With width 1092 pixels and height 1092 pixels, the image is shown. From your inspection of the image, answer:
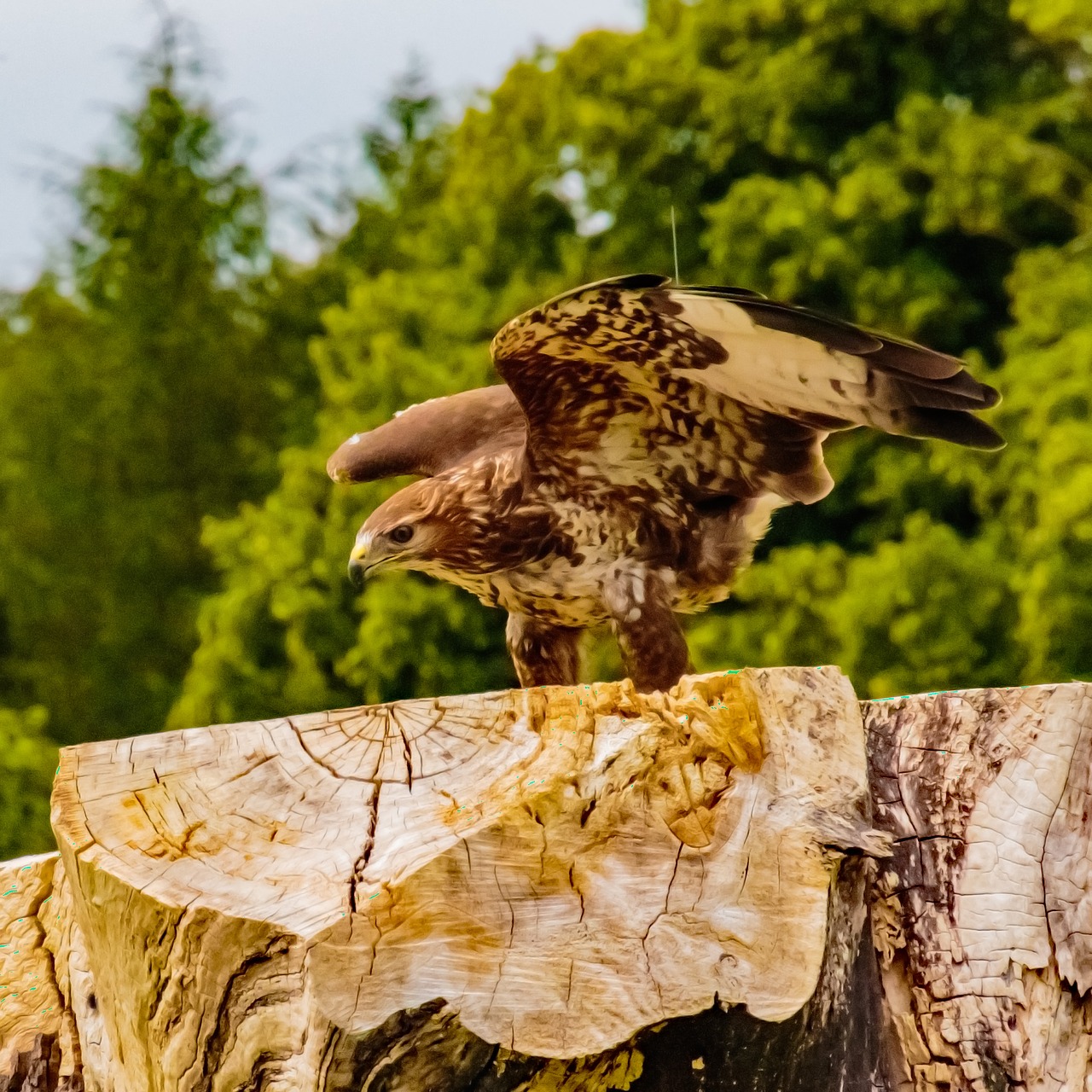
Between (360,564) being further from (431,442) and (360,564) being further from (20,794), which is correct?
(20,794)

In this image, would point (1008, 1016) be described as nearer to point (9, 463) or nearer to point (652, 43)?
point (652, 43)

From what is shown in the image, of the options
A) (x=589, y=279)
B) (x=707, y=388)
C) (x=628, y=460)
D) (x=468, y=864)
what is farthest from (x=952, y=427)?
(x=589, y=279)

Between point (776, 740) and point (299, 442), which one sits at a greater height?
point (299, 442)

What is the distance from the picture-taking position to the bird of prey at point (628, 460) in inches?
145

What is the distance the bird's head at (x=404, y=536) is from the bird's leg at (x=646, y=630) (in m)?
0.49

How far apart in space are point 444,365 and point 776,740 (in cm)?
697

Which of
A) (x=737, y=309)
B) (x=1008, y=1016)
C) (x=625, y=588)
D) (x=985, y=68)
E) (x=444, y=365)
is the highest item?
(x=985, y=68)

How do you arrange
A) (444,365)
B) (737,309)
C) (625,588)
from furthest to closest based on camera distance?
(444,365), (625,588), (737,309)

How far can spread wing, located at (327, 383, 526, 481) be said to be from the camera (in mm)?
4609

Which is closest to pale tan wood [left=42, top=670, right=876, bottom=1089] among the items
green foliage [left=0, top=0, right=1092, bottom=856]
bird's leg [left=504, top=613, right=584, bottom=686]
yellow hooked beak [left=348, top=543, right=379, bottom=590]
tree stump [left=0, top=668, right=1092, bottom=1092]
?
tree stump [left=0, top=668, right=1092, bottom=1092]

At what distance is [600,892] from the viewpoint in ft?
8.50

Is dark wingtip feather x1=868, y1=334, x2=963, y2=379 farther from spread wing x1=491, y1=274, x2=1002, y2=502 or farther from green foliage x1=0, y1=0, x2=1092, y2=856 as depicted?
green foliage x1=0, y1=0, x2=1092, y2=856

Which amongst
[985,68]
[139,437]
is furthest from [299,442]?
[985,68]

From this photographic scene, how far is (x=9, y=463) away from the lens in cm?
1240
